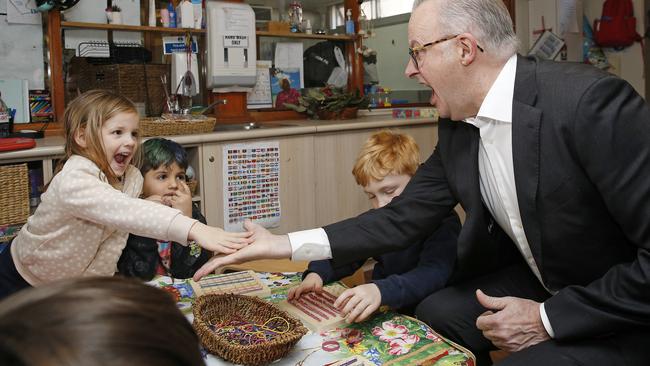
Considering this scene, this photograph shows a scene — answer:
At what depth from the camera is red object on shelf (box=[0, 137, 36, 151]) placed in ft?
7.46

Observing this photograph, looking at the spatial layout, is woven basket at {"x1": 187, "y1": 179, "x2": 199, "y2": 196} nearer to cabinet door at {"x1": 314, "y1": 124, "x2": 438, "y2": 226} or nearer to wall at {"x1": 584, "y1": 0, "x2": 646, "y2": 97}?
cabinet door at {"x1": 314, "y1": 124, "x2": 438, "y2": 226}

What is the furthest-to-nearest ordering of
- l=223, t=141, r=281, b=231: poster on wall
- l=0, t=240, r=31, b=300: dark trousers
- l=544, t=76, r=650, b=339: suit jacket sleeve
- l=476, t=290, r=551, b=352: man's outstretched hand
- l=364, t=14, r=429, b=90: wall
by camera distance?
l=364, t=14, r=429, b=90: wall < l=223, t=141, r=281, b=231: poster on wall < l=0, t=240, r=31, b=300: dark trousers < l=476, t=290, r=551, b=352: man's outstretched hand < l=544, t=76, r=650, b=339: suit jacket sleeve

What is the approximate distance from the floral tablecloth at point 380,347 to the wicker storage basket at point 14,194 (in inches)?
46.8

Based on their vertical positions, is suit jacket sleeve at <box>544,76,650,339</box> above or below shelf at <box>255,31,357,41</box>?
below

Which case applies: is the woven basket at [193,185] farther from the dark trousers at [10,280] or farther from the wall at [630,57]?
the wall at [630,57]

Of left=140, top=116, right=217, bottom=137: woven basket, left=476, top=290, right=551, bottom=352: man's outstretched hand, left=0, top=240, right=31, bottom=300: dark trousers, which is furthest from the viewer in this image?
left=140, top=116, right=217, bottom=137: woven basket

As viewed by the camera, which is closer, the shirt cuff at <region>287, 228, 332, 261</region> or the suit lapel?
the suit lapel

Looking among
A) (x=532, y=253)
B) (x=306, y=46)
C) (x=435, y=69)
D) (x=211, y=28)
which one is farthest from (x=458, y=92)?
(x=306, y=46)

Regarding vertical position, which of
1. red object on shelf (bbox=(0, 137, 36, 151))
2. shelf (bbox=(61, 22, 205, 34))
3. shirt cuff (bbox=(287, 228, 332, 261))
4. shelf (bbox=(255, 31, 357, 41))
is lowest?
shirt cuff (bbox=(287, 228, 332, 261))

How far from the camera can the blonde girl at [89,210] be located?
162 cm

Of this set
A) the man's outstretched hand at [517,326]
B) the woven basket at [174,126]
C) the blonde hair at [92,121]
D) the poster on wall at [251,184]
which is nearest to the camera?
the man's outstretched hand at [517,326]

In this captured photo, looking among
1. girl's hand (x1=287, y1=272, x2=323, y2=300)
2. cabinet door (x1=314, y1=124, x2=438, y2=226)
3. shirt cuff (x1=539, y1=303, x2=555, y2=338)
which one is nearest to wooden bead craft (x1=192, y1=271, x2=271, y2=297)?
girl's hand (x1=287, y1=272, x2=323, y2=300)

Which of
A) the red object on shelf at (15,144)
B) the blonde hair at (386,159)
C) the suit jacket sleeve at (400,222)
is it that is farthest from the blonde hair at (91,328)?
the red object on shelf at (15,144)

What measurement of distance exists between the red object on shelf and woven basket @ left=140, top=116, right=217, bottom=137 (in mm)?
474
